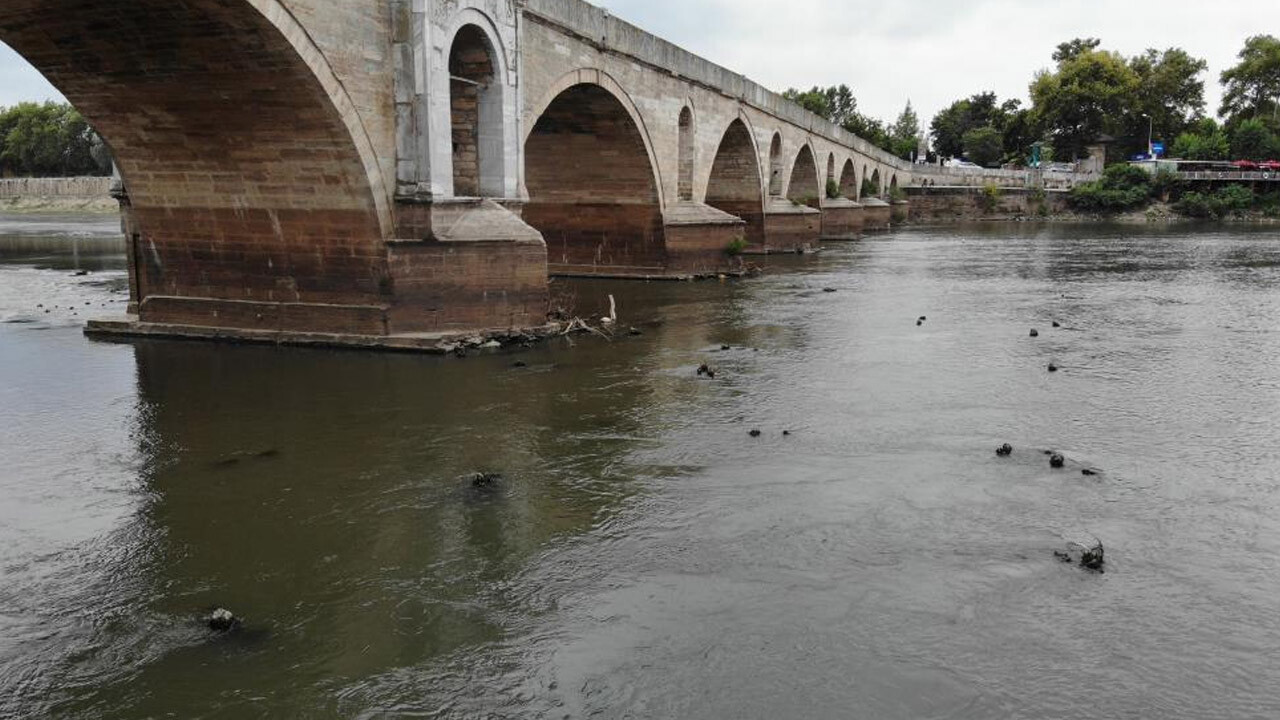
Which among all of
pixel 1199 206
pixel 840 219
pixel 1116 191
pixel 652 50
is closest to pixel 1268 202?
pixel 1199 206

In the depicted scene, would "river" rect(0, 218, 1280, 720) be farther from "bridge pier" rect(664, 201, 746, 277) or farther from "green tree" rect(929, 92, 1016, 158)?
"green tree" rect(929, 92, 1016, 158)

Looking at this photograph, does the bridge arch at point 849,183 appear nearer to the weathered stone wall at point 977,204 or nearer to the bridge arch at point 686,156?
the weathered stone wall at point 977,204

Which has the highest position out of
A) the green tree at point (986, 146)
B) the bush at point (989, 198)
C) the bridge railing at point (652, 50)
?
the green tree at point (986, 146)

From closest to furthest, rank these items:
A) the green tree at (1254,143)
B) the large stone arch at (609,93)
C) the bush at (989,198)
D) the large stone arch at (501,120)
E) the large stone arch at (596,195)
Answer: the large stone arch at (501,120) → the large stone arch at (609,93) → the large stone arch at (596,195) → the bush at (989,198) → the green tree at (1254,143)

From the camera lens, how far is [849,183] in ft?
156

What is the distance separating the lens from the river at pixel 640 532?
459cm

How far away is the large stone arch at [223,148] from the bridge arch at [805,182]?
27.4 metres

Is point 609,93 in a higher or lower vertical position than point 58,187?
lower

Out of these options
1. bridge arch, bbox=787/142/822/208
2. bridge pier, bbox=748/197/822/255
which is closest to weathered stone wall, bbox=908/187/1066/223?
bridge arch, bbox=787/142/822/208

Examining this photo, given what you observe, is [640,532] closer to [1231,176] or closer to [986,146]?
[1231,176]

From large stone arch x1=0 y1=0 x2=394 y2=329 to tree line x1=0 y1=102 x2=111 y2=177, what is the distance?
67.3 metres

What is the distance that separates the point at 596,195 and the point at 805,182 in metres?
18.5

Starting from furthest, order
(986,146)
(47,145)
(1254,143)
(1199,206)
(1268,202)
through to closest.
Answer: (986,146)
(47,145)
(1254,143)
(1268,202)
(1199,206)

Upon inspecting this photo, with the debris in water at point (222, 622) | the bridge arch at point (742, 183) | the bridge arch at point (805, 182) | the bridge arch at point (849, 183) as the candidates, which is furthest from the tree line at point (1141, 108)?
the debris in water at point (222, 622)
